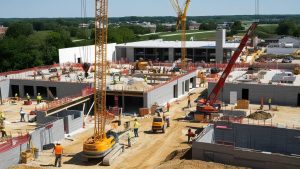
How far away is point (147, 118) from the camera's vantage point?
115 feet

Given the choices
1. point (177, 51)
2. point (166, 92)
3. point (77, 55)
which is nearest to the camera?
point (166, 92)

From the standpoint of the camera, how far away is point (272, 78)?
42969 millimetres

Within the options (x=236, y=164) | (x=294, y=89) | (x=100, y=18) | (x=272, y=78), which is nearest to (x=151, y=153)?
(x=236, y=164)

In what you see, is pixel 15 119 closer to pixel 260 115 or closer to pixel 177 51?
pixel 260 115

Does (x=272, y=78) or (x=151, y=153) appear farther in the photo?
(x=272, y=78)

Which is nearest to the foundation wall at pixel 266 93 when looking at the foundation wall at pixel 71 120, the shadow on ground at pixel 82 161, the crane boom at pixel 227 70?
the crane boom at pixel 227 70

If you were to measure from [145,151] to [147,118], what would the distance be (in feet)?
29.3

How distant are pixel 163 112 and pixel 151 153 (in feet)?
36.2

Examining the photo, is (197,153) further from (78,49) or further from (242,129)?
(78,49)

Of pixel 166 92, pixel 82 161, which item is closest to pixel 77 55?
pixel 166 92

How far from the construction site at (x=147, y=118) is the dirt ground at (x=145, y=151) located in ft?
0.22

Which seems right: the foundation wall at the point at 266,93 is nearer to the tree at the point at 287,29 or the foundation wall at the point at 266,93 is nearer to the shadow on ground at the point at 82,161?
the shadow on ground at the point at 82,161

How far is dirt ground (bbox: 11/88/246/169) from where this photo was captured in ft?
77.3

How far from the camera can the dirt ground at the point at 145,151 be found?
77.3 ft
